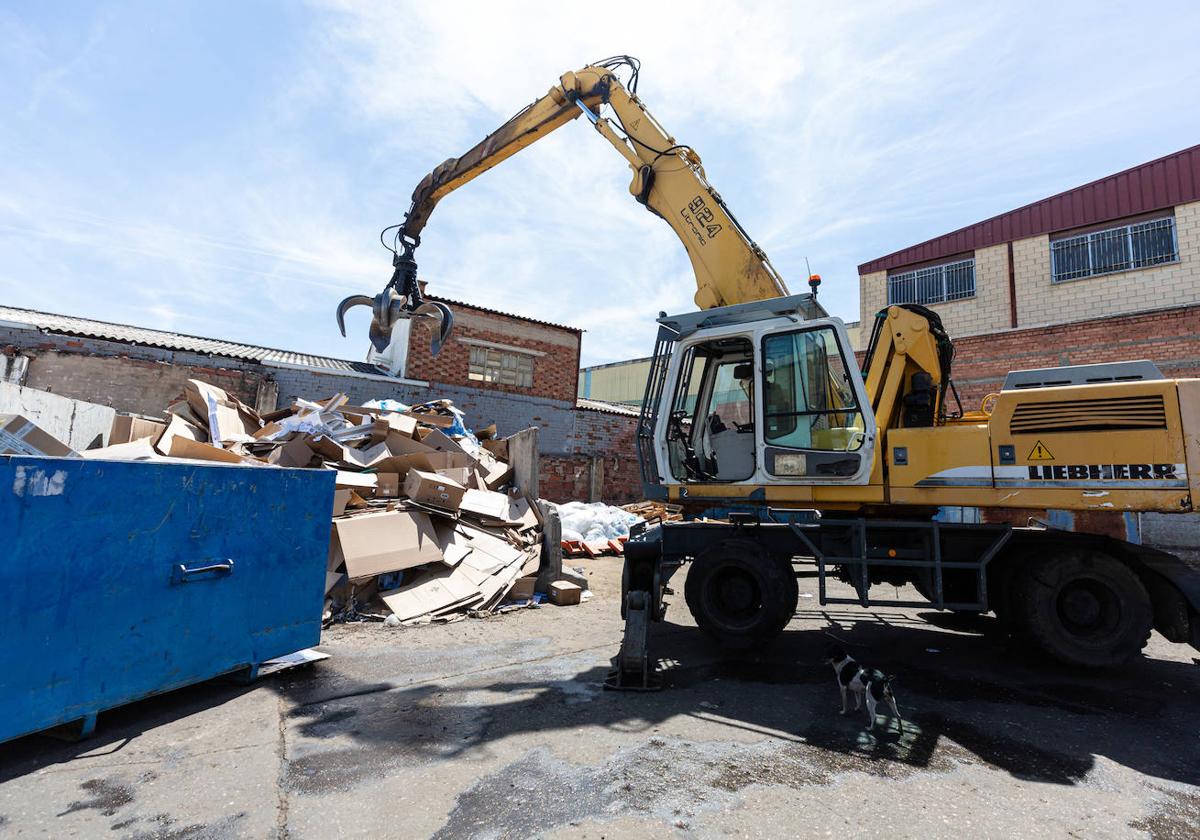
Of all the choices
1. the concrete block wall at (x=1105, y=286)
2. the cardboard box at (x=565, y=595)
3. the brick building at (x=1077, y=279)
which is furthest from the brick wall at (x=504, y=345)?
the concrete block wall at (x=1105, y=286)

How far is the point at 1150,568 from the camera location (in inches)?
169

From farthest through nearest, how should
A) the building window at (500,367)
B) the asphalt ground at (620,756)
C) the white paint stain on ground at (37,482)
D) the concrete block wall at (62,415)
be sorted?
the building window at (500,367), the concrete block wall at (62,415), the white paint stain on ground at (37,482), the asphalt ground at (620,756)

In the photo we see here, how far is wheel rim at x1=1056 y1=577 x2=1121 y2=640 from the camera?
4.35 m

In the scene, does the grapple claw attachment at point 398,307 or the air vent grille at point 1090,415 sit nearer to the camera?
the air vent grille at point 1090,415

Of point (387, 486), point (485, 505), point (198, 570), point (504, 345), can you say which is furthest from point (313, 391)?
point (198, 570)

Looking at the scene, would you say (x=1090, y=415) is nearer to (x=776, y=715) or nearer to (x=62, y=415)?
(x=776, y=715)

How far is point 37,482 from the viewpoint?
9.65 feet

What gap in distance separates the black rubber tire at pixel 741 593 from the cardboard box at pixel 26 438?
4.79 meters

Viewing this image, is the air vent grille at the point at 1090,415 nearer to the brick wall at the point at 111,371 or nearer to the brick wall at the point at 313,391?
the brick wall at the point at 313,391

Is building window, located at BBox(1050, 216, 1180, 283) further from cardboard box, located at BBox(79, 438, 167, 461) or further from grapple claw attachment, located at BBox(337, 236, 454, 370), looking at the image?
cardboard box, located at BBox(79, 438, 167, 461)

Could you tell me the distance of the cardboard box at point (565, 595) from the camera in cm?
719

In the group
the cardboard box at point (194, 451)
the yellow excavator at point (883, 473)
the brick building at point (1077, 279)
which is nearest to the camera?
the yellow excavator at point (883, 473)

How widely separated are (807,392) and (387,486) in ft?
17.3

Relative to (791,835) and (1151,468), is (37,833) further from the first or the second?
(1151,468)
